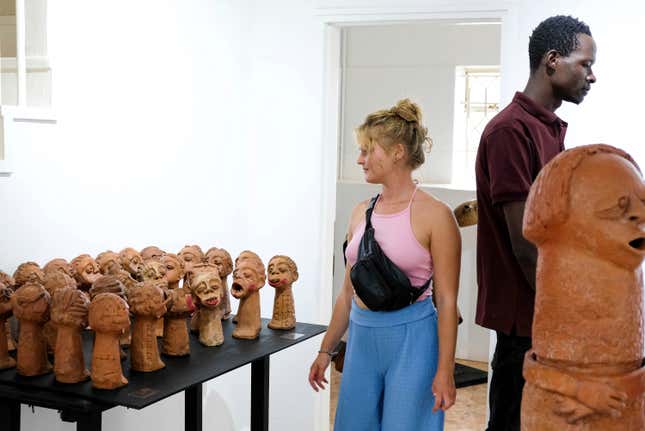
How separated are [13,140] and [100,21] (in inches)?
27.5

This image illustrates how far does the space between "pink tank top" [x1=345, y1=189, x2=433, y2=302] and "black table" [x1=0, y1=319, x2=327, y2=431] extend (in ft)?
1.97

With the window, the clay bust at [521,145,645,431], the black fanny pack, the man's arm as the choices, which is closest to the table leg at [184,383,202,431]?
the black fanny pack

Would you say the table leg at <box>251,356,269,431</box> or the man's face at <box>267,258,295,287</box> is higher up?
the man's face at <box>267,258,295,287</box>

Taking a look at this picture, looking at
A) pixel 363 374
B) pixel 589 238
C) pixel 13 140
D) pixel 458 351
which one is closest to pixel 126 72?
pixel 13 140

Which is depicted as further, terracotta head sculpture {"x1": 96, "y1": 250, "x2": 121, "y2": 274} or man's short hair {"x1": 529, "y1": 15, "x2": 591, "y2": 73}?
terracotta head sculpture {"x1": 96, "y1": 250, "x2": 121, "y2": 274}

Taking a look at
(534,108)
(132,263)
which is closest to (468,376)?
(132,263)

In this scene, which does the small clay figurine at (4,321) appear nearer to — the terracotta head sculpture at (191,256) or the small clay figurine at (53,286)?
the small clay figurine at (53,286)

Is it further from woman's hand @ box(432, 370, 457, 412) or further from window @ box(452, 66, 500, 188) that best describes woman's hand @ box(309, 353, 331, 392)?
window @ box(452, 66, 500, 188)

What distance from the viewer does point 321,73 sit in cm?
427

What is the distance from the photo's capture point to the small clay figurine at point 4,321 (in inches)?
94.0

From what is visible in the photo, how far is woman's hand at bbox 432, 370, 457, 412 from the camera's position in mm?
2340

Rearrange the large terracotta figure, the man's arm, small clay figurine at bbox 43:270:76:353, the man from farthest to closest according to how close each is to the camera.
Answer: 1. the large terracotta figure
2. small clay figurine at bbox 43:270:76:353
3. the man
4. the man's arm

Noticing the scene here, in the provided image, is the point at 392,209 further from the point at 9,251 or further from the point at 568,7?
the point at 568,7

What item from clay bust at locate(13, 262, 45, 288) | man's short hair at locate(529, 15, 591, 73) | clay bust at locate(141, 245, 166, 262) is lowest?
clay bust at locate(13, 262, 45, 288)
